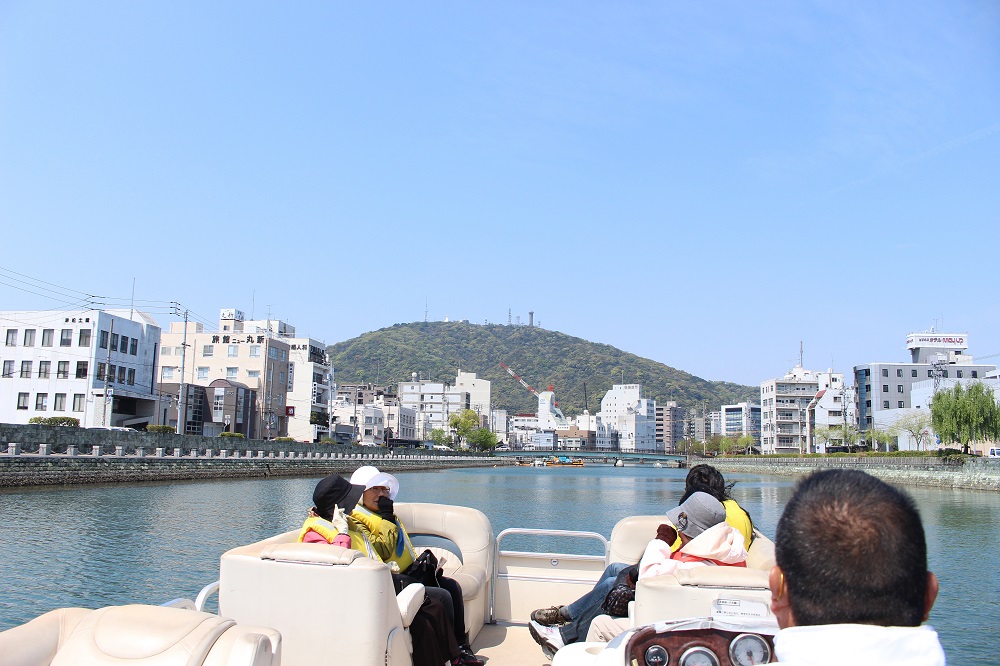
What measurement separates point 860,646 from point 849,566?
16 cm

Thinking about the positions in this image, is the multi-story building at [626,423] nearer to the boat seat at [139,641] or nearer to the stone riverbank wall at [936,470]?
the stone riverbank wall at [936,470]

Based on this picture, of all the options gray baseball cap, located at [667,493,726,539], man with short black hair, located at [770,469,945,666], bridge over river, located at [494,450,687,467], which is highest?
man with short black hair, located at [770,469,945,666]

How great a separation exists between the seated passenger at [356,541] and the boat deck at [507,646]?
67cm

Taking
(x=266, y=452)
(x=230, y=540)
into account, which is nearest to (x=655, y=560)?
(x=230, y=540)

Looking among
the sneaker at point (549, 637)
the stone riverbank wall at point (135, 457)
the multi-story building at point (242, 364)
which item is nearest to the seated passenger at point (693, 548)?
the sneaker at point (549, 637)

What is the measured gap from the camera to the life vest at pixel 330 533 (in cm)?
448

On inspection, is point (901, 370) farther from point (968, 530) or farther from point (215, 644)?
point (215, 644)

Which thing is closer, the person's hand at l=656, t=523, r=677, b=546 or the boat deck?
the person's hand at l=656, t=523, r=677, b=546

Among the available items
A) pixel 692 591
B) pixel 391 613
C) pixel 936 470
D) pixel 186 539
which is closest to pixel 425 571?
pixel 391 613

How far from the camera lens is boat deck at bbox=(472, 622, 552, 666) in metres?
5.31

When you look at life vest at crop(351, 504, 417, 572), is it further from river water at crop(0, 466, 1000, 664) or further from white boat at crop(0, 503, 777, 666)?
river water at crop(0, 466, 1000, 664)

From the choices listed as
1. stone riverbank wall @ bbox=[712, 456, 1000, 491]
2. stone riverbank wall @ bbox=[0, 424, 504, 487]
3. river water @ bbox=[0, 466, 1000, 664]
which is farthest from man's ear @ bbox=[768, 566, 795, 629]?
stone riverbank wall @ bbox=[712, 456, 1000, 491]

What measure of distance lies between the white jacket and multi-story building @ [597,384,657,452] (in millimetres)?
177473

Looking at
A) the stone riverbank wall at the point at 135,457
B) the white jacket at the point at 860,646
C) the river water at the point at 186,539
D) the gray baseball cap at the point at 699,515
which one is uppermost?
the white jacket at the point at 860,646
